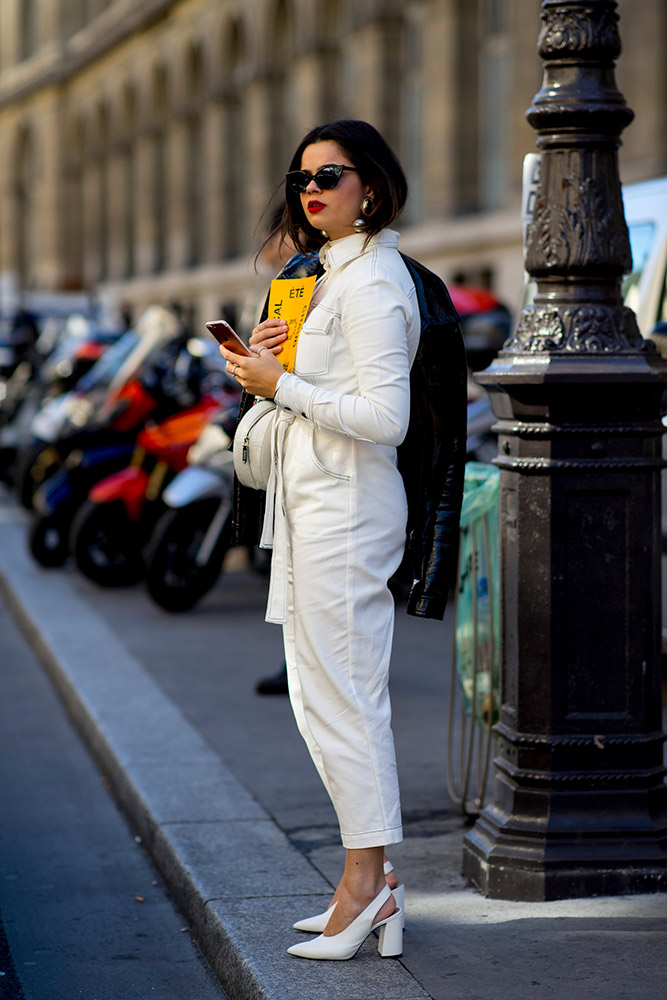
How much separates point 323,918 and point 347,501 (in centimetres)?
98

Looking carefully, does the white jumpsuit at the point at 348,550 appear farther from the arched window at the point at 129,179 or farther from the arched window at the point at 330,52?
the arched window at the point at 129,179

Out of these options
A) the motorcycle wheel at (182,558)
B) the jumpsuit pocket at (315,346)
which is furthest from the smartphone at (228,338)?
the motorcycle wheel at (182,558)

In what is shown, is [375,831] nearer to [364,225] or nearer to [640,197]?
[364,225]

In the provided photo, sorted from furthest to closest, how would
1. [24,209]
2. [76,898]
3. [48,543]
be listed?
[24,209] → [48,543] → [76,898]

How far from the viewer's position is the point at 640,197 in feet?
23.0

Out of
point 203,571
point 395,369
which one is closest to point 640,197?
point 203,571

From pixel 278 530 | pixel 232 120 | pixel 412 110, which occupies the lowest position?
pixel 278 530

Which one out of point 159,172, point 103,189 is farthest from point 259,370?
point 103,189

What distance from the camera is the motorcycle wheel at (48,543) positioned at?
35.9ft

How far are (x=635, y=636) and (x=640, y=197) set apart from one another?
3.44m

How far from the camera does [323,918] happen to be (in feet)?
12.3

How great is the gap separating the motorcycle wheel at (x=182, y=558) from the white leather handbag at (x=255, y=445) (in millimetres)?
5212

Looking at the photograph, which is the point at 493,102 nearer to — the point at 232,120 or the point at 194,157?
the point at 232,120

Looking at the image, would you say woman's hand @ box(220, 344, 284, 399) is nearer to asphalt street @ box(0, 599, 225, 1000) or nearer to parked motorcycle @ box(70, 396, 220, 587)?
asphalt street @ box(0, 599, 225, 1000)
